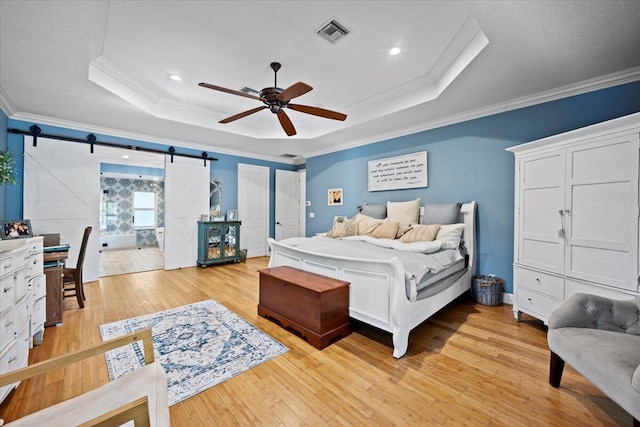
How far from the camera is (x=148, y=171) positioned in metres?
8.19

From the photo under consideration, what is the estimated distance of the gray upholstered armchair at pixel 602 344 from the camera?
126 centimetres

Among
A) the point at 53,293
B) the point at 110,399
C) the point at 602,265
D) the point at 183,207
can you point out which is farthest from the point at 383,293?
the point at 183,207

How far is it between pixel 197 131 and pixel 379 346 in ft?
14.5

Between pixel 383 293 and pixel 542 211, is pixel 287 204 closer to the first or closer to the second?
pixel 383 293

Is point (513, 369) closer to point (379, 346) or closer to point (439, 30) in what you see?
point (379, 346)

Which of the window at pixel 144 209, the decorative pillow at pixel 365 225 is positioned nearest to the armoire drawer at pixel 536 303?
the decorative pillow at pixel 365 225

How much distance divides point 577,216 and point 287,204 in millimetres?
5680

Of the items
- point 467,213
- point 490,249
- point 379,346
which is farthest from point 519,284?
point 379,346

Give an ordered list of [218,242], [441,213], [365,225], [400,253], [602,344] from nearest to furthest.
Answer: [602,344] < [400,253] < [441,213] < [365,225] < [218,242]

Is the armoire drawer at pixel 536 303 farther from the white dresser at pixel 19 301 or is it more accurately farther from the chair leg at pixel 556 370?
the white dresser at pixel 19 301

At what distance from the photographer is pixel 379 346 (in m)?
2.36

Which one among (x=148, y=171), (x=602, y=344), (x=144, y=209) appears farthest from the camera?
(x=144, y=209)

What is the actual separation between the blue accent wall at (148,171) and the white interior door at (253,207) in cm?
13

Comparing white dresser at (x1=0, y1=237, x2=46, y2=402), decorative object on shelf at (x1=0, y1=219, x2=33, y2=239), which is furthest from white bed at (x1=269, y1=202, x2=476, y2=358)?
decorative object on shelf at (x1=0, y1=219, x2=33, y2=239)
